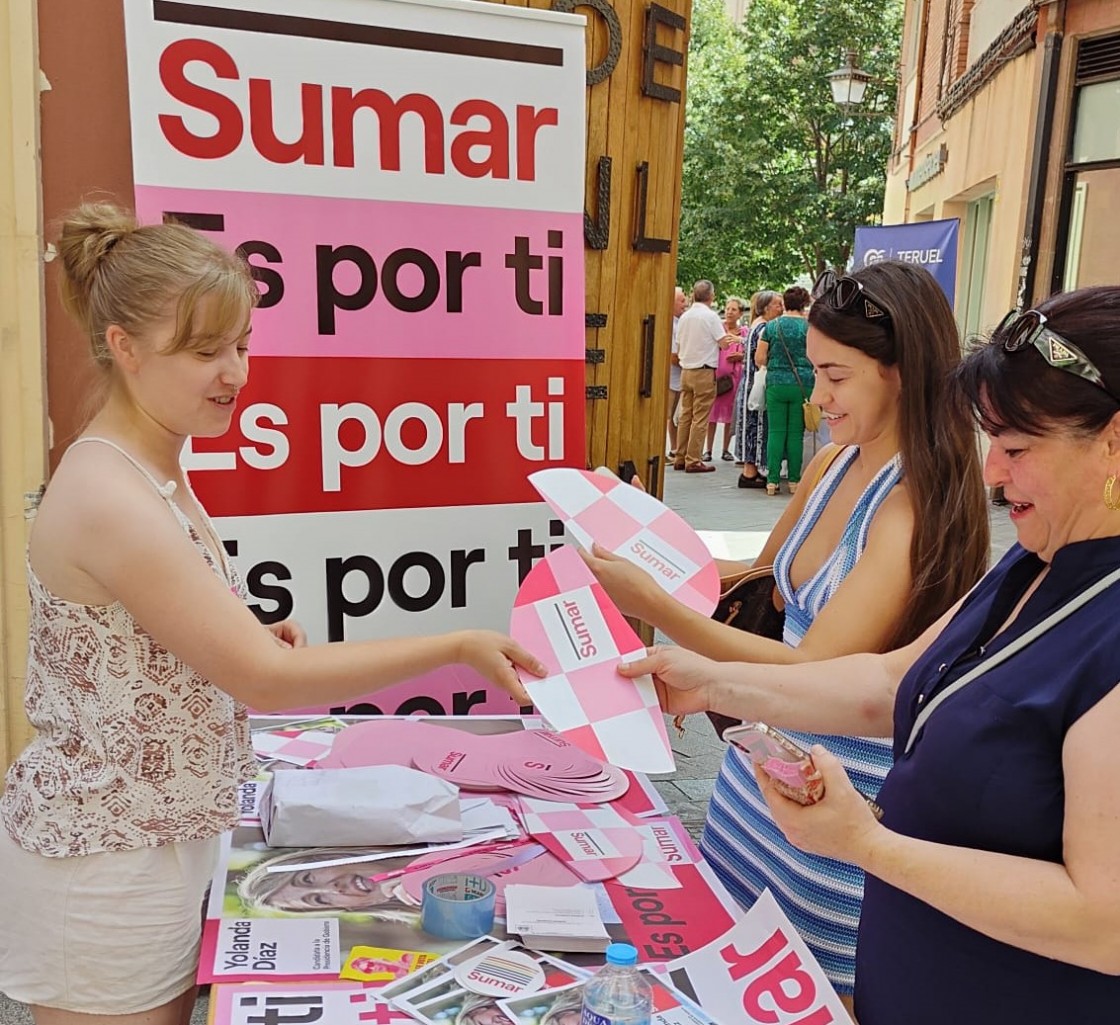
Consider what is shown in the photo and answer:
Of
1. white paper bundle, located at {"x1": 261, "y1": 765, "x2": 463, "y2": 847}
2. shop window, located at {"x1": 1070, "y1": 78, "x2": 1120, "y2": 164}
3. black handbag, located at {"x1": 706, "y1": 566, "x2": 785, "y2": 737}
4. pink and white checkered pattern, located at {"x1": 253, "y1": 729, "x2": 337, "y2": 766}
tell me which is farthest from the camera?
shop window, located at {"x1": 1070, "y1": 78, "x2": 1120, "y2": 164}

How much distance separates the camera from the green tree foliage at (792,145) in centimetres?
1834

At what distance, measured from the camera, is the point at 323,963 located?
4.68 feet

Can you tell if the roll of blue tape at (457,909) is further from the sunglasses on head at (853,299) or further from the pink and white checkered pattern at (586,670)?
the sunglasses on head at (853,299)

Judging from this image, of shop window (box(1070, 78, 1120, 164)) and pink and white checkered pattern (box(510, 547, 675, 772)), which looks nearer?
pink and white checkered pattern (box(510, 547, 675, 772))

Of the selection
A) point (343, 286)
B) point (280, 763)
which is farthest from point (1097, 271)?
point (280, 763)

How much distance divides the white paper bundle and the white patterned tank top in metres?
0.29

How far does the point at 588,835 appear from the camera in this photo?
1.85 m

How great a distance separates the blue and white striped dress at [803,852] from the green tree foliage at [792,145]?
17502mm

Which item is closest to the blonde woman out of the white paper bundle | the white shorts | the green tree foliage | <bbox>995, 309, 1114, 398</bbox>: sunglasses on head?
the white shorts

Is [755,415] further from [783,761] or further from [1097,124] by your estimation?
[783,761]

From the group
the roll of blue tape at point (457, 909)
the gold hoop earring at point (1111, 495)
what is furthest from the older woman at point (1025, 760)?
the roll of blue tape at point (457, 909)

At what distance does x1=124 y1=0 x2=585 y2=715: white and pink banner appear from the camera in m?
2.39

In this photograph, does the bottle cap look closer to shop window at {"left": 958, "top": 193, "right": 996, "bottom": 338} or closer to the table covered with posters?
the table covered with posters

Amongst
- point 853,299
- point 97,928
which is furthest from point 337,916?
point 853,299
